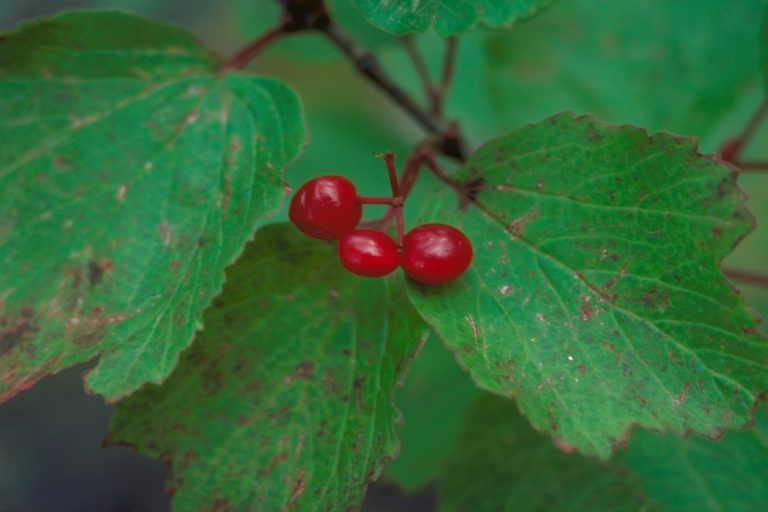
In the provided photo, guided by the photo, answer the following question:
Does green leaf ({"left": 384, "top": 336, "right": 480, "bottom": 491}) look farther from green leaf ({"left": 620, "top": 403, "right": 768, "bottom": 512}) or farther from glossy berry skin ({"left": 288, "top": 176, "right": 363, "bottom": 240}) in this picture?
glossy berry skin ({"left": 288, "top": 176, "right": 363, "bottom": 240})

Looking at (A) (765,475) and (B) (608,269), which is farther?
(A) (765,475)

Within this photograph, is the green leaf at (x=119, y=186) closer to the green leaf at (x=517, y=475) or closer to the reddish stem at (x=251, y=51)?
the reddish stem at (x=251, y=51)

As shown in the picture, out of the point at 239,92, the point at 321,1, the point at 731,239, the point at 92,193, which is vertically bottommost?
the point at 92,193

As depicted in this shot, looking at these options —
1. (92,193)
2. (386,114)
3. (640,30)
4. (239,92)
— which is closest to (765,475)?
(640,30)

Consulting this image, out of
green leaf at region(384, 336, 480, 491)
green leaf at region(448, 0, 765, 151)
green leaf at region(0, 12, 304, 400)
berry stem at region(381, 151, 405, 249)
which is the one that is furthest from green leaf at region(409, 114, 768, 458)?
green leaf at region(384, 336, 480, 491)

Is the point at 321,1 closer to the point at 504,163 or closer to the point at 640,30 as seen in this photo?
the point at 504,163

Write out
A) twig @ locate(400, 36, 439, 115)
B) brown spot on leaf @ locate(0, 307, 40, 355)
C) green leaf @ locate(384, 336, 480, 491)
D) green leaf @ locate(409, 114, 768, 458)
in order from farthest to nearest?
green leaf @ locate(384, 336, 480, 491)
twig @ locate(400, 36, 439, 115)
brown spot on leaf @ locate(0, 307, 40, 355)
green leaf @ locate(409, 114, 768, 458)
